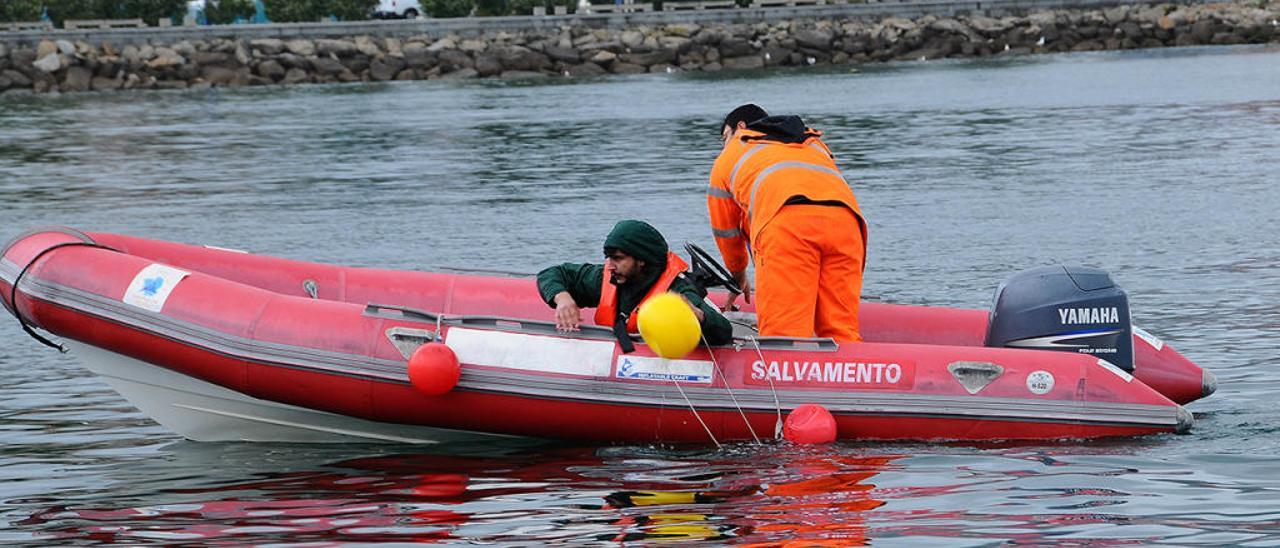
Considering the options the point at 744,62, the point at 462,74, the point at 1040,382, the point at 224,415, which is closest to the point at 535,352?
the point at 224,415

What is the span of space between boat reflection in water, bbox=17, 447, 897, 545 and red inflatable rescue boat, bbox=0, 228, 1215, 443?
0.21 meters

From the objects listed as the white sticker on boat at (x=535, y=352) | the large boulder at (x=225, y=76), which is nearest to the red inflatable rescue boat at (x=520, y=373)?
the white sticker on boat at (x=535, y=352)

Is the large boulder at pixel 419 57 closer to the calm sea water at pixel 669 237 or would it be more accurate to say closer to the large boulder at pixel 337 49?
the large boulder at pixel 337 49

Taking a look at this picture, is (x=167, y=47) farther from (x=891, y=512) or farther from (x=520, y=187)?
(x=891, y=512)

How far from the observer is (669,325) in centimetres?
661

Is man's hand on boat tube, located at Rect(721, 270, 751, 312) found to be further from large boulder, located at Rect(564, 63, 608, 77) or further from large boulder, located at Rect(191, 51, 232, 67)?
large boulder, located at Rect(191, 51, 232, 67)

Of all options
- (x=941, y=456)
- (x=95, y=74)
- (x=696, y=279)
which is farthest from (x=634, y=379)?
(x=95, y=74)

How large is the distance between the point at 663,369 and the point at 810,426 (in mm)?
633

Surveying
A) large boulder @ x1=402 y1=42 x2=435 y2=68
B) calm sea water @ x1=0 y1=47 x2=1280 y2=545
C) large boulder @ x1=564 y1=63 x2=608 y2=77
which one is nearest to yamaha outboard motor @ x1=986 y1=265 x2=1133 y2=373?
calm sea water @ x1=0 y1=47 x2=1280 y2=545

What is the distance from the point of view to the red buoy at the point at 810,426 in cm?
681

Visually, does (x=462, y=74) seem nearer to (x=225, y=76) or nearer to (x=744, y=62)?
(x=225, y=76)

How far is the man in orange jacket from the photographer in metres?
6.89

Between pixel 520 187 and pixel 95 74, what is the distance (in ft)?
74.0

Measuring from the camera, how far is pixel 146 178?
1947cm
